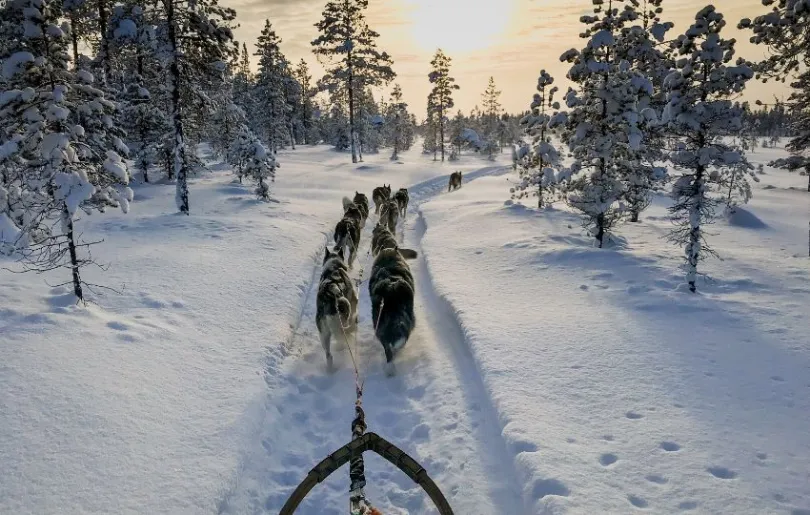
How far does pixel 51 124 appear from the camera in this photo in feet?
23.6

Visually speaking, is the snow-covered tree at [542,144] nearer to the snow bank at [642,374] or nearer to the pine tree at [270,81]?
the snow bank at [642,374]

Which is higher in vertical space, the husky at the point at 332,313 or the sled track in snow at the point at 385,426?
the husky at the point at 332,313

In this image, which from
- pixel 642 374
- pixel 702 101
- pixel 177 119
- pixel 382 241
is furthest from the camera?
pixel 177 119

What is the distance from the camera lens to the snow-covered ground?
4270 millimetres

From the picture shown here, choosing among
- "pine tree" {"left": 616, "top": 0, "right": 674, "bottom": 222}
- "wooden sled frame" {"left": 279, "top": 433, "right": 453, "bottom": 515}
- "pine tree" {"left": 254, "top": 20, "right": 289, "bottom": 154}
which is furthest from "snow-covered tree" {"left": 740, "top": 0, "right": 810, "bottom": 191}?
"pine tree" {"left": 254, "top": 20, "right": 289, "bottom": 154}

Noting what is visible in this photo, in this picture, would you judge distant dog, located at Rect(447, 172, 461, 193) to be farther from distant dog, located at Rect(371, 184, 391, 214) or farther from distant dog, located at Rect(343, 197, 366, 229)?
distant dog, located at Rect(343, 197, 366, 229)

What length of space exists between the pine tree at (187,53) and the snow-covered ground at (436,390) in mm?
6576

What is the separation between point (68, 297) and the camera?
773cm

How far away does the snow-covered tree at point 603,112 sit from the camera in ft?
41.2

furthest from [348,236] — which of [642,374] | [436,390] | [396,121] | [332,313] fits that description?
[396,121]

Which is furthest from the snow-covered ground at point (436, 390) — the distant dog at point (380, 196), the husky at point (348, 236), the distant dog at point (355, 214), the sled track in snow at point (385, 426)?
the distant dog at point (380, 196)

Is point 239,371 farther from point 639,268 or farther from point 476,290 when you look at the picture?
point 639,268

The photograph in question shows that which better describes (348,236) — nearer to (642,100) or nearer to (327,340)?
(327,340)

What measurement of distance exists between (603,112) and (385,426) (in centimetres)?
1134
